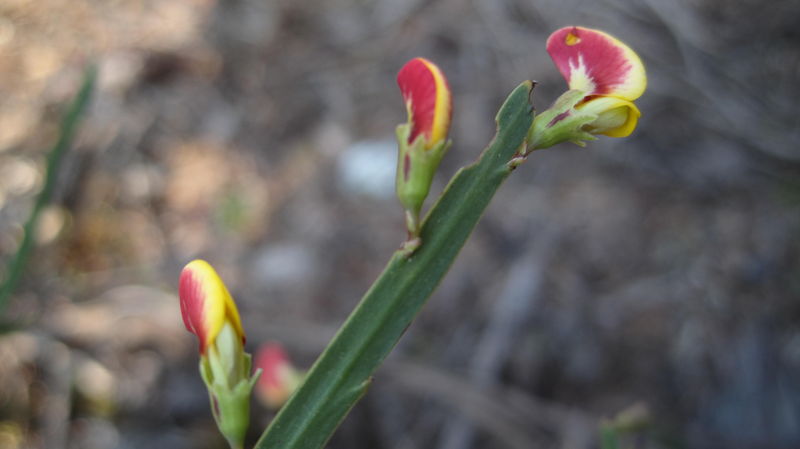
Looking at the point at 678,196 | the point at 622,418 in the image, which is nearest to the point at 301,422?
the point at 622,418

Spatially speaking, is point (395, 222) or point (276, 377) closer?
point (276, 377)

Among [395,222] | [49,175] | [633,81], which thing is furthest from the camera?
[395,222]

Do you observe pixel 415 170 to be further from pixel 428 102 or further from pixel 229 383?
pixel 229 383

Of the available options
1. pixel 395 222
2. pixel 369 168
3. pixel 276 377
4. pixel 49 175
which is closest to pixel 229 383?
pixel 276 377

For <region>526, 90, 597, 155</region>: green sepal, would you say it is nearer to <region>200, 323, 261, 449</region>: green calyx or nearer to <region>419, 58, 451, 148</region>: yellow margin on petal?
<region>419, 58, 451, 148</region>: yellow margin on petal

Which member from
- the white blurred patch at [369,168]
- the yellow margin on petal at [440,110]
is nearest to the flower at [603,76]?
the yellow margin on petal at [440,110]

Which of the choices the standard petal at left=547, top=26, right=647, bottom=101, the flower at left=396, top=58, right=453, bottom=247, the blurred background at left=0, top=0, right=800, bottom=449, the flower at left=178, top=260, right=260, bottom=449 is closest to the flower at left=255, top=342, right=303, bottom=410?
the blurred background at left=0, top=0, right=800, bottom=449

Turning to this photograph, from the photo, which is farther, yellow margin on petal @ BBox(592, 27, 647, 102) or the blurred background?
the blurred background
